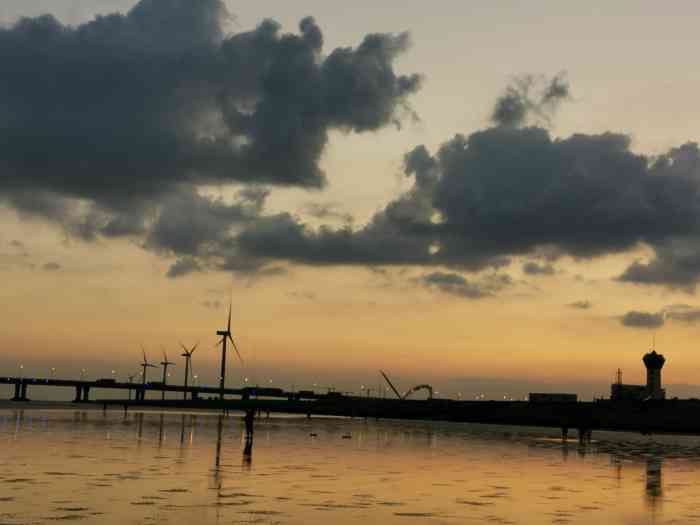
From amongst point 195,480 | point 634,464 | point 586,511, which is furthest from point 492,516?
point 634,464

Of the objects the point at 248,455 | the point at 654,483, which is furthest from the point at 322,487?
the point at 248,455

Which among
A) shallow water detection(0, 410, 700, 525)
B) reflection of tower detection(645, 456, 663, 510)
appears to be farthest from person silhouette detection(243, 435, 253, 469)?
reflection of tower detection(645, 456, 663, 510)

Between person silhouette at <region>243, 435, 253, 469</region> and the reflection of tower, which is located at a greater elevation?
the reflection of tower

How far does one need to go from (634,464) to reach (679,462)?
9.48 metres

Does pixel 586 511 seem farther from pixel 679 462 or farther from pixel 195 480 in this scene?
pixel 679 462

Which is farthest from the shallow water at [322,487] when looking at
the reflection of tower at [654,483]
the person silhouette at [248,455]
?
the person silhouette at [248,455]

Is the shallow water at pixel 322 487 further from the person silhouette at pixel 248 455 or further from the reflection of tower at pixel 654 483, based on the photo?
the person silhouette at pixel 248 455

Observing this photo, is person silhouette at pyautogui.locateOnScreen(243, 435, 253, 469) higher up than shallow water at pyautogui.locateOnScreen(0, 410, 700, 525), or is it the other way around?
shallow water at pyautogui.locateOnScreen(0, 410, 700, 525)

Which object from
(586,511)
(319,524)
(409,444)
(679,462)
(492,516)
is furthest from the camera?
(409,444)

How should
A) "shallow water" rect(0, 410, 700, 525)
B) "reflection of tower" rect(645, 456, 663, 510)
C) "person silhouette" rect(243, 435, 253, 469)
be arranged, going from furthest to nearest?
"person silhouette" rect(243, 435, 253, 469), "reflection of tower" rect(645, 456, 663, 510), "shallow water" rect(0, 410, 700, 525)

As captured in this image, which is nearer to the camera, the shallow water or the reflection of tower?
the shallow water

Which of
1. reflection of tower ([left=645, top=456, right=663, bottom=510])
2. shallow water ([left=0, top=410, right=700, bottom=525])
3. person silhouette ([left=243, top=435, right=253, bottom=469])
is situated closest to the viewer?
shallow water ([left=0, top=410, right=700, bottom=525])

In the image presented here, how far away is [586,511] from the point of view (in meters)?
41.6

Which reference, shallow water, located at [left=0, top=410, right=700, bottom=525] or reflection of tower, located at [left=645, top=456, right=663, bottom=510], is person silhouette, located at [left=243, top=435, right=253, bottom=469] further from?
reflection of tower, located at [left=645, top=456, right=663, bottom=510]
